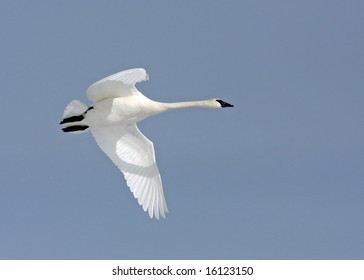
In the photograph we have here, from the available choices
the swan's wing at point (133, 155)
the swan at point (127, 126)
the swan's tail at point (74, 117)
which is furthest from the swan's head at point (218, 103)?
the swan's tail at point (74, 117)

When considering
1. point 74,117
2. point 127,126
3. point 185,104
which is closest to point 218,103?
point 185,104

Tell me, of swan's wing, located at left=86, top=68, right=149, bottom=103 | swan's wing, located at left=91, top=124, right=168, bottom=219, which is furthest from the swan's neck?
swan's wing, located at left=91, top=124, right=168, bottom=219

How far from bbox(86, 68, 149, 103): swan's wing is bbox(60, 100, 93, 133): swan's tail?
30 cm

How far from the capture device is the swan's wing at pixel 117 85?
18984 millimetres

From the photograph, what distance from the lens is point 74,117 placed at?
21281 mm

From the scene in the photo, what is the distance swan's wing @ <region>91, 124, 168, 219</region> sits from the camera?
22078 mm

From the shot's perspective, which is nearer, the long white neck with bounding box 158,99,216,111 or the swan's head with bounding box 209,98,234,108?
the long white neck with bounding box 158,99,216,111

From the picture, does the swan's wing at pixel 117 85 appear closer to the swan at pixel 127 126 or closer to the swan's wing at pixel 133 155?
the swan at pixel 127 126

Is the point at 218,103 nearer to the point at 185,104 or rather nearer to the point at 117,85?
the point at 185,104

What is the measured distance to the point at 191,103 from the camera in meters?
21.8

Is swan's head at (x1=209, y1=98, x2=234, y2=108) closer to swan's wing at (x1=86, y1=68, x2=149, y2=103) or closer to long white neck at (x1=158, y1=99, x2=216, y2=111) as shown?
long white neck at (x1=158, y1=99, x2=216, y2=111)

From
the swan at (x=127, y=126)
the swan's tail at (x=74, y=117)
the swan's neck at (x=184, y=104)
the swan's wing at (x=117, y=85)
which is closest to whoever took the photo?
the swan's wing at (x=117, y=85)

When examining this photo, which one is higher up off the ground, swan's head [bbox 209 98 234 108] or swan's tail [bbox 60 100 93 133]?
swan's head [bbox 209 98 234 108]
